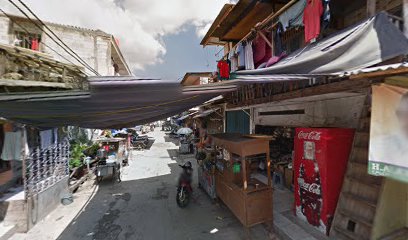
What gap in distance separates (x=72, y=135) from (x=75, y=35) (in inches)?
375

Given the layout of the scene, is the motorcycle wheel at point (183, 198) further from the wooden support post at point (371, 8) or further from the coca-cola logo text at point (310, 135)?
the wooden support post at point (371, 8)

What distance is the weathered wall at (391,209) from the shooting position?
3.88 metres

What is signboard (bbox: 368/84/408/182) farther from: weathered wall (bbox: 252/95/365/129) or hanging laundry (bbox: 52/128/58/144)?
hanging laundry (bbox: 52/128/58/144)

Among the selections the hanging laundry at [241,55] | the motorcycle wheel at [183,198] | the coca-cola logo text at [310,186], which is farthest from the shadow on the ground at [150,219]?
the hanging laundry at [241,55]

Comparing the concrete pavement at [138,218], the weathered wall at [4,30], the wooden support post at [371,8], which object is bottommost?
the concrete pavement at [138,218]

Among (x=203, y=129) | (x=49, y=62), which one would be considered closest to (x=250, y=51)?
(x=49, y=62)

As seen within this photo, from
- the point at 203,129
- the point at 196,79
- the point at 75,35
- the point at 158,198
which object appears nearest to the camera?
the point at 158,198

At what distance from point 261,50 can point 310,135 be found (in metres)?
4.06

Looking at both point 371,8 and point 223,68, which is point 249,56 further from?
point 371,8

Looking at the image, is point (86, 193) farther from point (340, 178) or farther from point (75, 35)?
point (75, 35)

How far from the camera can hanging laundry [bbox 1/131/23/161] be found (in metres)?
6.36

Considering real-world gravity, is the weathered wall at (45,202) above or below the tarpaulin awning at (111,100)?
below

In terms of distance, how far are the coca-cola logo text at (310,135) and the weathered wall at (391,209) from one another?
4.98ft

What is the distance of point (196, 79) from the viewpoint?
25.7 metres
